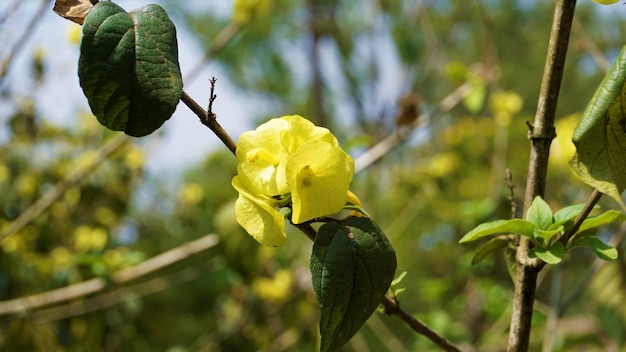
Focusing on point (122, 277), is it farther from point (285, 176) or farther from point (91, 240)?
point (285, 176)

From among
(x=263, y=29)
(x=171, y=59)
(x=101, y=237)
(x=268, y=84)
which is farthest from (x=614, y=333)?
(x=268, y=84)

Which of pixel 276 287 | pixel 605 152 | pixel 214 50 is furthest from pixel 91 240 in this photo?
pixel 605 152

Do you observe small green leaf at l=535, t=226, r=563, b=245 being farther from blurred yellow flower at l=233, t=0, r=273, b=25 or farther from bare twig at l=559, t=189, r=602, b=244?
blurred yellow flower at l=233, t=0, r=273, b=25

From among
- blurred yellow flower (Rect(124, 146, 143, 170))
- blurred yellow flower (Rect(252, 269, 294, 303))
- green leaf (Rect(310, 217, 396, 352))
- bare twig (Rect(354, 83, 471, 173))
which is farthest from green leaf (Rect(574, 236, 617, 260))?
blurred yellow flower (Rect(124, 146, 143, 170))

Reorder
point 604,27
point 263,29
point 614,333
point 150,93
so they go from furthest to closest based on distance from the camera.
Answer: point 604,27
point 263,29
point 614,333
point 150,93

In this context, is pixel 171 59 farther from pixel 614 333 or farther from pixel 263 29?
pixel 263 29

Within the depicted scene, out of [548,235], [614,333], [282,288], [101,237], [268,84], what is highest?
[548,235]

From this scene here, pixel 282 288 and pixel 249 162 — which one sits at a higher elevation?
pixel 249 162

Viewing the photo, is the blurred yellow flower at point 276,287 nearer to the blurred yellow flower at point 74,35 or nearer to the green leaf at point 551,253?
the blurred yellow flower at point 74,35
